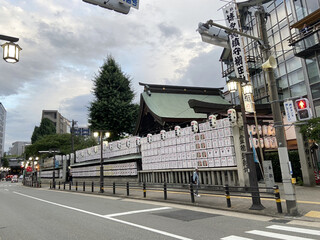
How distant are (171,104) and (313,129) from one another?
14838 mm

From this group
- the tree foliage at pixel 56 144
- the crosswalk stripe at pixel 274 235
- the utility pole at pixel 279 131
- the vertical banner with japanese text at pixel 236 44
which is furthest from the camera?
the tree foliage at pixel 56 144

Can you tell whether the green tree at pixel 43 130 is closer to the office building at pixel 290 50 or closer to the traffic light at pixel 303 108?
the office building at pixel 290 50

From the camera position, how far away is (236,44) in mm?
19109

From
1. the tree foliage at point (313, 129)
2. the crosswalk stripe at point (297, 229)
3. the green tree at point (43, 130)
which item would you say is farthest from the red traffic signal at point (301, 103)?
the green tree at point (43, 130)

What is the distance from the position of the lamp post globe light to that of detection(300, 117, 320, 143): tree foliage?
14.7 m

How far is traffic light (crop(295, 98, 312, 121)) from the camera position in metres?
8.49

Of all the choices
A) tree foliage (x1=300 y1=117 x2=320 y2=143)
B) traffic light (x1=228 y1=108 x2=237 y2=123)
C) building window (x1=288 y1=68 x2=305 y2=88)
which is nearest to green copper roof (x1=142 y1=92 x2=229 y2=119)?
building window (x1=288 y1=68 x2=305 y2=88)

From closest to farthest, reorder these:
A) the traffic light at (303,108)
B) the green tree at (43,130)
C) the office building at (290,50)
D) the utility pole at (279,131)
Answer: the traffic light at (303,108), the utility pole at (279,131), the office building at (290,50), the green tree at (43,130)

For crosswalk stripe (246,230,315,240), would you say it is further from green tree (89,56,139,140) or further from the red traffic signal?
green tree (89,56,139,140)

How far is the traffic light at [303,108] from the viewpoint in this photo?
8492 millimetres

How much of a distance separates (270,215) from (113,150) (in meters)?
22.5

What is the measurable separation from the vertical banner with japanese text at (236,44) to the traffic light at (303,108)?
10219 millimetres

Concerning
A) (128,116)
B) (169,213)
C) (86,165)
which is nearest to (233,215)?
(169,213)

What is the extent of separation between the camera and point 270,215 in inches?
355
